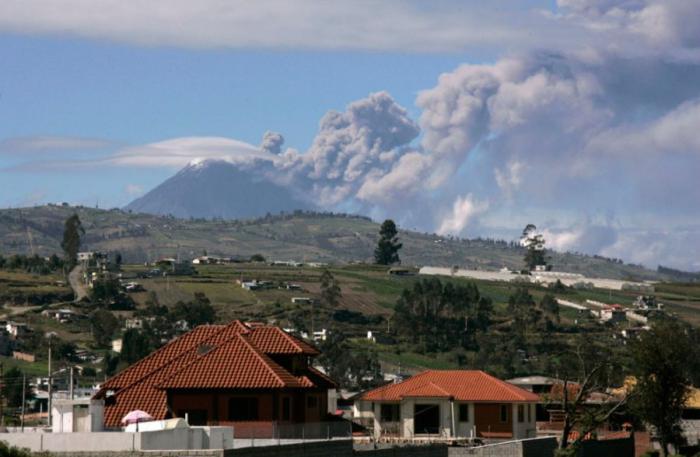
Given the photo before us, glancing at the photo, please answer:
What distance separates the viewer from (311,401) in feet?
243

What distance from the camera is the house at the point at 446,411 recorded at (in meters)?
99.4

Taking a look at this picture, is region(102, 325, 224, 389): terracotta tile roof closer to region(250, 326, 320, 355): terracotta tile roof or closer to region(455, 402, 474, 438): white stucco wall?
region(250, 326, 320, 355): terracotta tile roof

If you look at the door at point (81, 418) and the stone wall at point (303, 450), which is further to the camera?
the door at point (81, 418)

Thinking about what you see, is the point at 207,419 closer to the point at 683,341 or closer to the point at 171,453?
the point at 171,453

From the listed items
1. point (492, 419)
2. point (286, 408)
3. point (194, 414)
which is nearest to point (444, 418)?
point (492, 419)

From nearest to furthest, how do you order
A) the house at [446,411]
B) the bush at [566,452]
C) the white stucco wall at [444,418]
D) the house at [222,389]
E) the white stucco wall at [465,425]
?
the house at [222,389], the bush at [566,452], the white stucco wall at [444,418], the white stucco wall at [465,425], the house at [446,411]

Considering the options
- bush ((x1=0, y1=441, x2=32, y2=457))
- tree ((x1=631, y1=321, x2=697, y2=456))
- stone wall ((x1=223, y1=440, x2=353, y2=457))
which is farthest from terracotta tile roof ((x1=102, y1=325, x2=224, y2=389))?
tree ((x1=631, y1=321, x2=697, y2=456))

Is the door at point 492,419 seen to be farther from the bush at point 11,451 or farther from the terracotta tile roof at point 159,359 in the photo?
the bush at point 11,451

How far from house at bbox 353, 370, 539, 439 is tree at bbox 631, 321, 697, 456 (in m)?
10.2

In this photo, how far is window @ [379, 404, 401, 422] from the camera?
100688 millimetres

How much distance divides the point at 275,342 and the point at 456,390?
88.4 feet

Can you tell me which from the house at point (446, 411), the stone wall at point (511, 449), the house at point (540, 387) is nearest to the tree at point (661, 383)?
the house at point (540, 387)

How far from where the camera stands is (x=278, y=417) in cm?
6850

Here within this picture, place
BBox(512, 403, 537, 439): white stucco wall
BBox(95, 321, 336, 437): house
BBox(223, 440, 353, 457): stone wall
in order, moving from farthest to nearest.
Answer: BBox(512, 403, 537, 439): white stucco wall, BBox(95, 321, 336, 437): house, BBox(223, 440, 353, 457): stone wall
